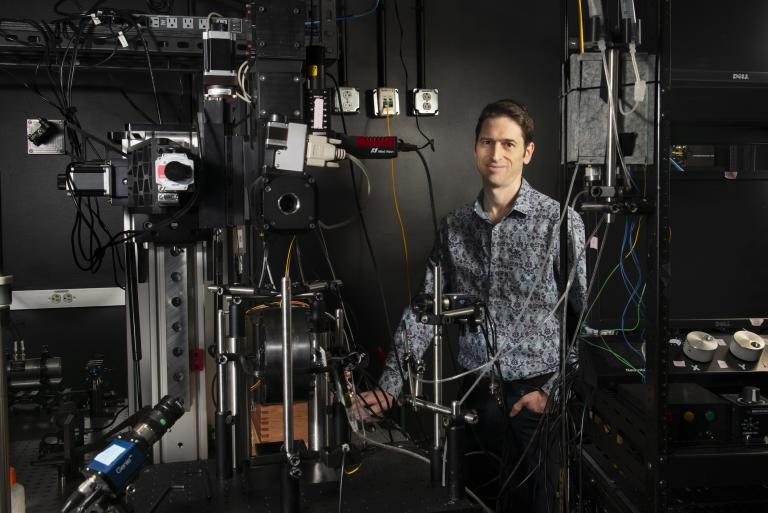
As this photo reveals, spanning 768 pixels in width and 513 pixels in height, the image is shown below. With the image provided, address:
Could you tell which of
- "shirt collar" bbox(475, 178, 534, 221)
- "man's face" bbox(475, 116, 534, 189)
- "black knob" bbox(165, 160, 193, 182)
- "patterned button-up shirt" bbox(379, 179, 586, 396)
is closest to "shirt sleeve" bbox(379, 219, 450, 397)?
"patterned button-up shirt" bbox(379, 179, 586, 396)

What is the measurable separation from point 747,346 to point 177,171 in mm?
1381

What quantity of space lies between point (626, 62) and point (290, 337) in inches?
34.7

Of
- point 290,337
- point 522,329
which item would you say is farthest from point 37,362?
point 522,329

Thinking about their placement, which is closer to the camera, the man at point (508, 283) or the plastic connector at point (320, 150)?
the plastic connector at point (320, 150)

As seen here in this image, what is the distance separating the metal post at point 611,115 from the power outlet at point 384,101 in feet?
6.00

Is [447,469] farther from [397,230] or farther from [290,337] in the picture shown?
[397,230]

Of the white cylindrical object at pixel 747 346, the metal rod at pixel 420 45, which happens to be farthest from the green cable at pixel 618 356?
the metal rod at pixel 420 45

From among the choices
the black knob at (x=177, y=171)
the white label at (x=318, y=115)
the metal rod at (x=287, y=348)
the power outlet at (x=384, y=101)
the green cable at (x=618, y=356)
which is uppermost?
the power outlet at (x=384, y=101)

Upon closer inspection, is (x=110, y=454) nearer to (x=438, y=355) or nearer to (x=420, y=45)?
(x=438, y=355)

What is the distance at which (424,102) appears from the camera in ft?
10.5

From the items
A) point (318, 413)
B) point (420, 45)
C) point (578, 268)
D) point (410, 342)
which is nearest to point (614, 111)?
point (578, 268)

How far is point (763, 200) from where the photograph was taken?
1.95m

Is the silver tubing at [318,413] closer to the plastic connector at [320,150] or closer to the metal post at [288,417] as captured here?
the metal post at [288,417]

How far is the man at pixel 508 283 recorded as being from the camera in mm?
2146
